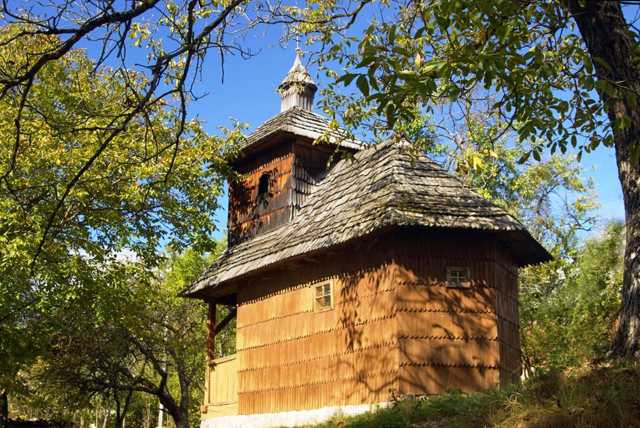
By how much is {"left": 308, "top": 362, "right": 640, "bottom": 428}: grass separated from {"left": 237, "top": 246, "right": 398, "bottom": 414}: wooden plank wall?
3731 millimetres

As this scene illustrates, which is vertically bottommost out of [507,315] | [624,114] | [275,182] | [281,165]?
[507,315]

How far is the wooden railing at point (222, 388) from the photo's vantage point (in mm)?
19719

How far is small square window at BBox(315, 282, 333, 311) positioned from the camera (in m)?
17.0

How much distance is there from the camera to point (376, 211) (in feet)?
50.5

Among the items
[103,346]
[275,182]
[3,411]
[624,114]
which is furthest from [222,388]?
[624,114]

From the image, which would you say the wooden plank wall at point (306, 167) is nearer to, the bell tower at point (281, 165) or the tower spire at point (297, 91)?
the bell tower at point (281, 165)

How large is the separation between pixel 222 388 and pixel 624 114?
594 inches

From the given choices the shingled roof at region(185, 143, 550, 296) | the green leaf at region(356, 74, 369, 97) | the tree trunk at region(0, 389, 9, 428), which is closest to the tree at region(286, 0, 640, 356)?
the green leaf at region(356, 74, 369, 97)

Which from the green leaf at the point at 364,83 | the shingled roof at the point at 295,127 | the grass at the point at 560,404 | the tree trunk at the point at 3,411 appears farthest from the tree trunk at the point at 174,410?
the green leaf at the point at 364,83

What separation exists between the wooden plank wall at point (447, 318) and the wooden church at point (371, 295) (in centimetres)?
2

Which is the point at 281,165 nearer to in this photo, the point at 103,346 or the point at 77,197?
the point at 77,197

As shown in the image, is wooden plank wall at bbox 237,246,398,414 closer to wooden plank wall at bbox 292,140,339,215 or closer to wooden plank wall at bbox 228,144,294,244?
wooden plank wall at bbox 228,144,294,244

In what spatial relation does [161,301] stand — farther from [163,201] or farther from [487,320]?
[487,320]

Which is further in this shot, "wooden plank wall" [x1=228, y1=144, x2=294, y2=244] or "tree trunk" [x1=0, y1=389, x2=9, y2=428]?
"tree trunk" [x1=0, y1=389, x2=9, y2=428]
